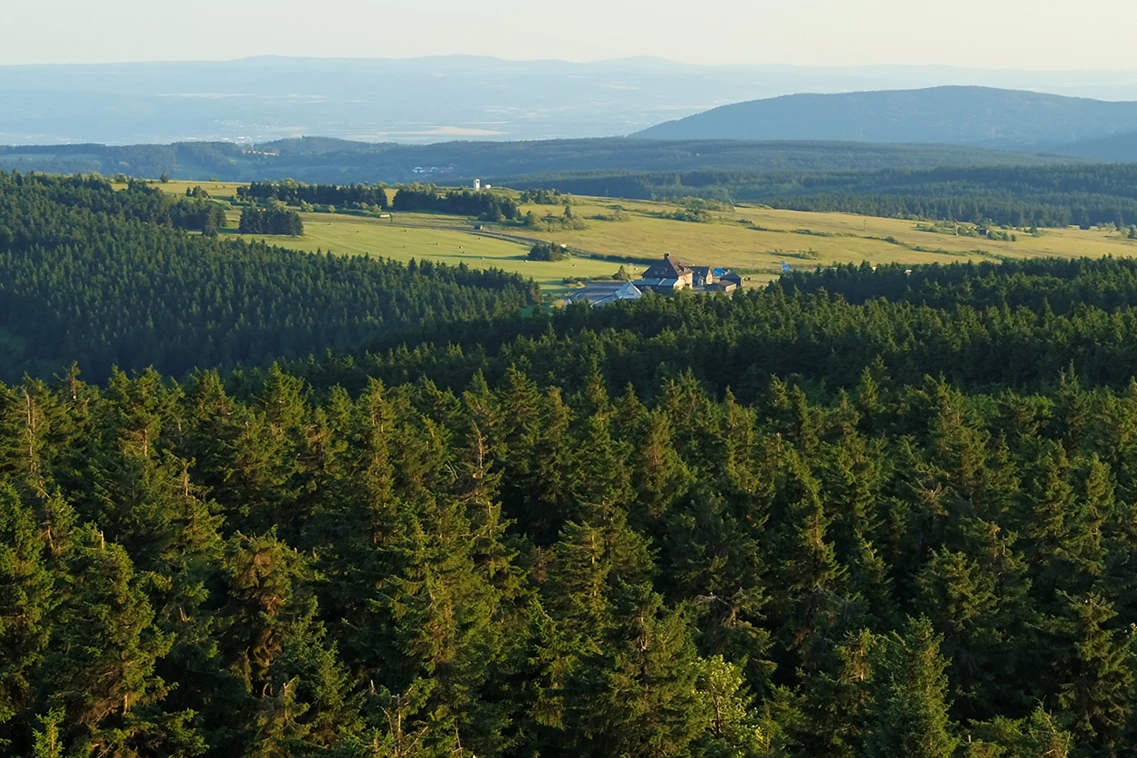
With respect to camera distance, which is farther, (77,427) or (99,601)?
(77,427)

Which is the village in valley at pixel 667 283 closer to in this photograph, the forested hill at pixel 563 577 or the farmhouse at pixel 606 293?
the farmhouse at pixel 606 293

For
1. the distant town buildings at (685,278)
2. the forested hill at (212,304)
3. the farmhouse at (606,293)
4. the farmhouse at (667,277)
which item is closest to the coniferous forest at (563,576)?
the farmhouse at (606,293)

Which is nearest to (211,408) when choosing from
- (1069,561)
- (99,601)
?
(99,601)

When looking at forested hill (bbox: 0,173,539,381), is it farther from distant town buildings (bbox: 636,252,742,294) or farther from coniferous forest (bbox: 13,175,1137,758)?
coniferous forest (bbox: 13,175,1137,758)

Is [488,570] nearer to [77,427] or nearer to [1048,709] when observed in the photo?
[1048,709]

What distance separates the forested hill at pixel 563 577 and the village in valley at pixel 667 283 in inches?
3585

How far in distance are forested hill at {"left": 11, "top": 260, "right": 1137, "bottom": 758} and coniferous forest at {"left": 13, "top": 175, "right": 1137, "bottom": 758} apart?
121 mm

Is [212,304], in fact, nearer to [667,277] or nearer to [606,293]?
[606,293]

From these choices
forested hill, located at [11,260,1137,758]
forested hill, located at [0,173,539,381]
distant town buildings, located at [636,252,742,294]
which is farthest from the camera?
distant town buildings, located at [636,252,742,294]

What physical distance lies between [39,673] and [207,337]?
131m

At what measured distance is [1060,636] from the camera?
122 feet

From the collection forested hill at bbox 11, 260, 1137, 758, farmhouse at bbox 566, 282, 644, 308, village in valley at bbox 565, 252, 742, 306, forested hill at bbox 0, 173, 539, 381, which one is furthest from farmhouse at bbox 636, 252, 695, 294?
forested hill at bbox 11, 260, 1137, 758

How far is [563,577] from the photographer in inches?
1565

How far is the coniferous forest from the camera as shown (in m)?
33.4
